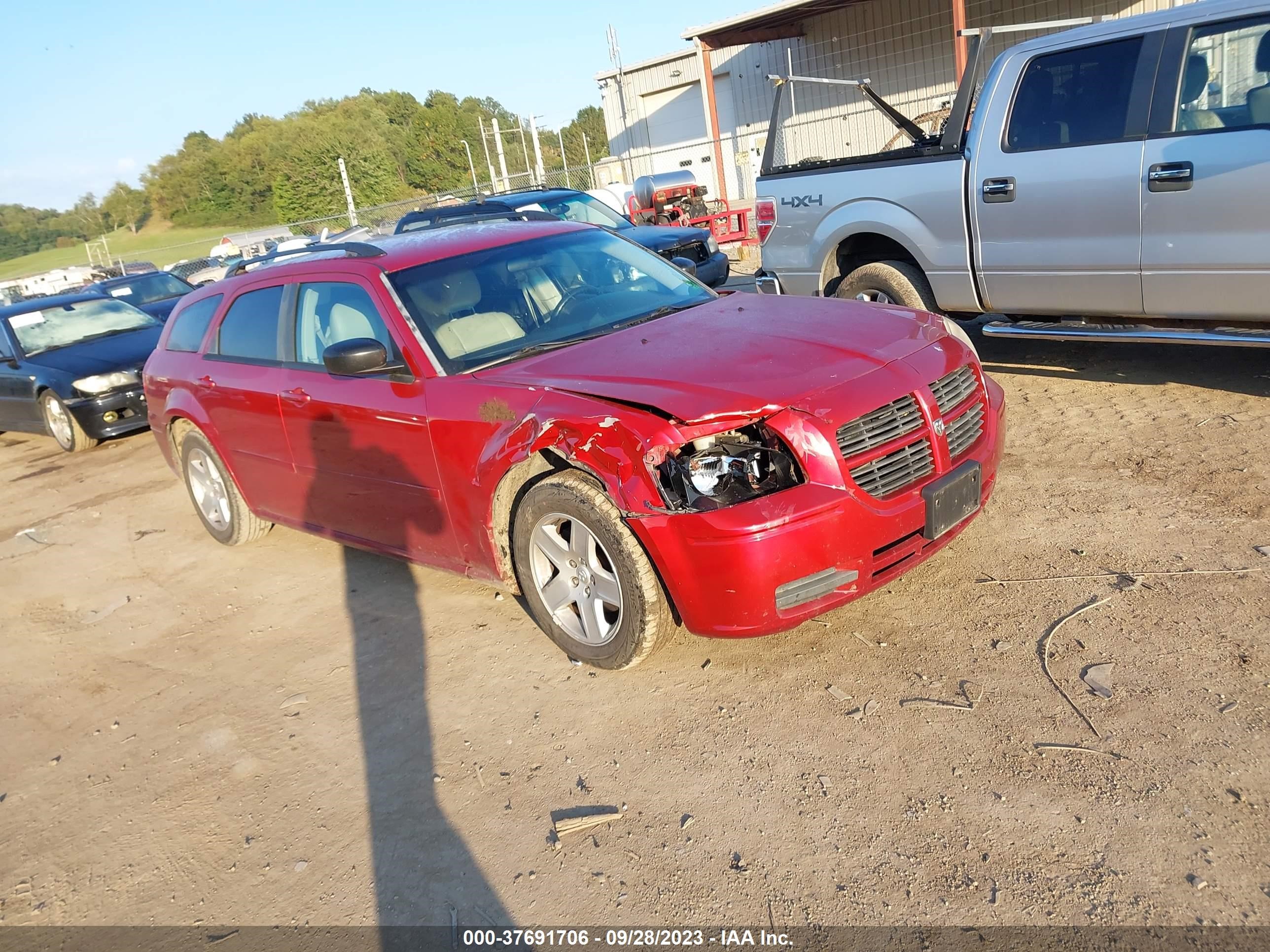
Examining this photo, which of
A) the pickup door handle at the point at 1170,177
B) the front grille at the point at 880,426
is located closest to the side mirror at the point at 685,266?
the front grille at the point at 880,426

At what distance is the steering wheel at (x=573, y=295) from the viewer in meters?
4.54

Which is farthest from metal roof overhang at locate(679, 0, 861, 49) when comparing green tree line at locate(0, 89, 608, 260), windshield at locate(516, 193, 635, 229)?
green tree line at locate(0, 89, 608, 260)

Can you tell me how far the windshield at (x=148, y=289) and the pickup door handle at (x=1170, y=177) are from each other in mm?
14601

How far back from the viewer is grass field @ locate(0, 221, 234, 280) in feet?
216

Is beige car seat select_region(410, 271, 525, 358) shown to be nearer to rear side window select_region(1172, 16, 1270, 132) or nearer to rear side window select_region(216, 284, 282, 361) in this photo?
rear side window select_region(216, 284, 282, 361)

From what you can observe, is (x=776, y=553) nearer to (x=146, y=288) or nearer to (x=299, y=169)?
(x=146, y=288)

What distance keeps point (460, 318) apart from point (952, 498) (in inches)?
89.3

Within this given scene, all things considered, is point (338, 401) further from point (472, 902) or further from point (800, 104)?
point (800, 104)

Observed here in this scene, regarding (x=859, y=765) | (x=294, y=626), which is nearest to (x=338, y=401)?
(x=294, y=626)

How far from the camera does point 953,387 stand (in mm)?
3863

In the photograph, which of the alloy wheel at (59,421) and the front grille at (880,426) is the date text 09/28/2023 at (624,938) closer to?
the front grille at (880,426)

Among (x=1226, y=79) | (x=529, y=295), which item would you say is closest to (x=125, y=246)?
(x=529, y=295)

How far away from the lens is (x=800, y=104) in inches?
986

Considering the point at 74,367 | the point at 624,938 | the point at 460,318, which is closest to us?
the point at 624,938
